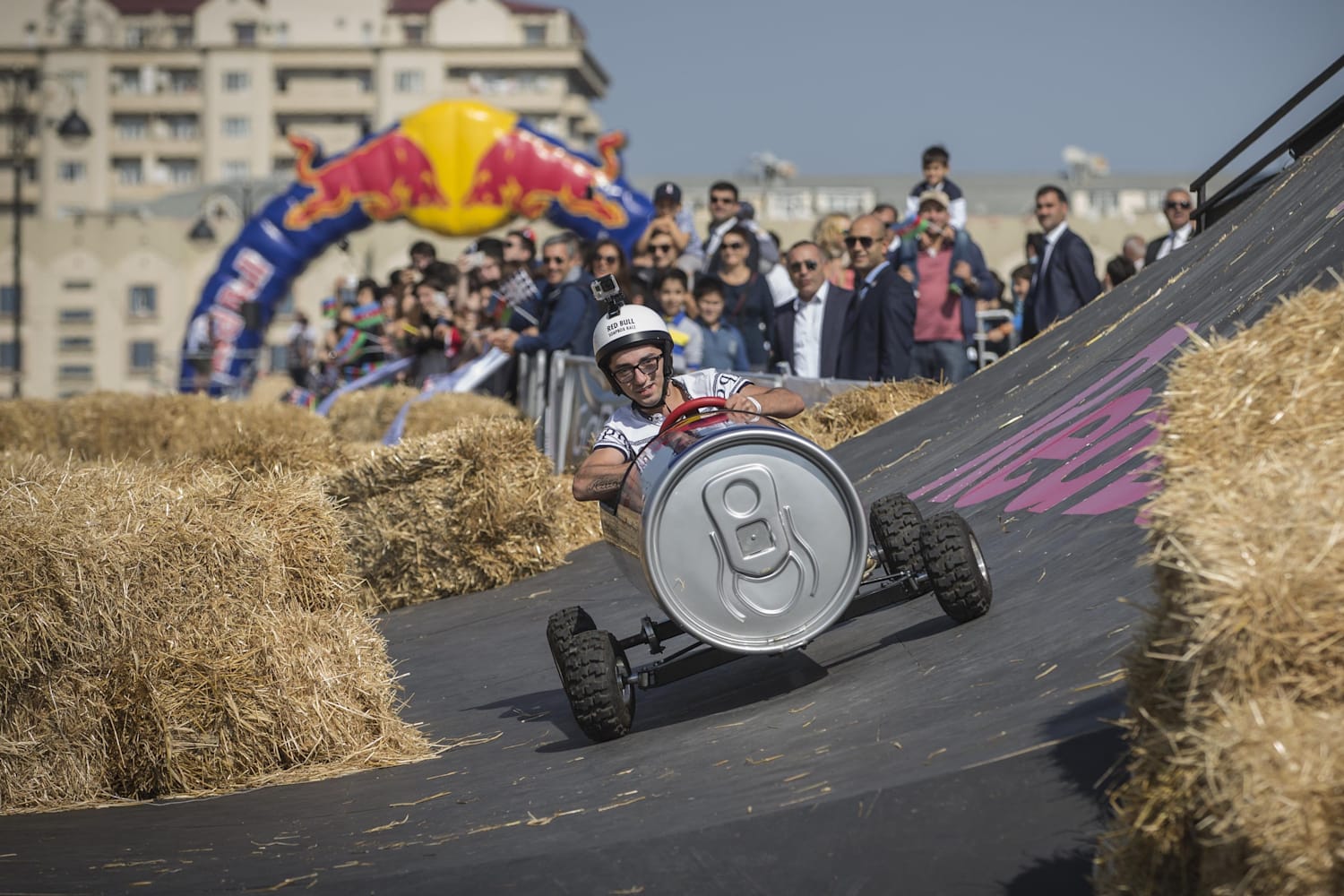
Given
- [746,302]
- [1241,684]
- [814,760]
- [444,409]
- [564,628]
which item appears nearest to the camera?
[1241,684]

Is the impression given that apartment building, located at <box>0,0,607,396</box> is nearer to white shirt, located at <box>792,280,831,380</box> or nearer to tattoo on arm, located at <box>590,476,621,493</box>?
white shirt, located at <box>792,280,831,380</box>

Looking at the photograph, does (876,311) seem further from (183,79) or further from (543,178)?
(183,79)

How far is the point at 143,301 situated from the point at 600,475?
71263 millimetres

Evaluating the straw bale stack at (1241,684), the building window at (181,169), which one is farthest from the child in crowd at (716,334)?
the building window at (181,169)

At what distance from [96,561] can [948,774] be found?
359 cm

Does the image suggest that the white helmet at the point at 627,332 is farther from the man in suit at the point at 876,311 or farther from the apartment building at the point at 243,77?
the apartment building at the point at 243,77

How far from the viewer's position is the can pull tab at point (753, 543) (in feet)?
20.6

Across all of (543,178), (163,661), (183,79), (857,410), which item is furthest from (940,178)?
(183,79)

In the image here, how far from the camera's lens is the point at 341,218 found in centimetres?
2828

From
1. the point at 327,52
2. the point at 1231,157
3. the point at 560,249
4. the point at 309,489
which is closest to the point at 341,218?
the point at 560,249

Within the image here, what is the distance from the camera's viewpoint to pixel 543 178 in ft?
90.4

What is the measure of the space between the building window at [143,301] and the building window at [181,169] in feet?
145

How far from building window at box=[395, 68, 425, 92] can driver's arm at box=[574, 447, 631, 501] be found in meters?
113

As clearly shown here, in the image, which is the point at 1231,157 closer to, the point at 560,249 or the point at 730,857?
the point at 560,249
